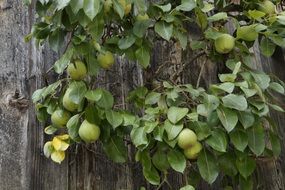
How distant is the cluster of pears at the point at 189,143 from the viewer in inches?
52.1

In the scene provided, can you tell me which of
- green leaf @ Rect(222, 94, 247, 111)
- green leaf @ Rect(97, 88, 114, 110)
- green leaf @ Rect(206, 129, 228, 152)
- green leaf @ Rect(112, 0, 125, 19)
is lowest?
green leaf @ Rect(206, 129, 228, 152)

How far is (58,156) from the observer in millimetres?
1495

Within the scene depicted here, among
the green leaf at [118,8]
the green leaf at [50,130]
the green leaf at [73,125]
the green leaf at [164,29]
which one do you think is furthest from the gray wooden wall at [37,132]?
the green leaf at [118,8]

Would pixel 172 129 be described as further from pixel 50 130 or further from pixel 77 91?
pixel 50 130

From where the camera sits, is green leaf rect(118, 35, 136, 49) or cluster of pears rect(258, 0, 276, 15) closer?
green leaf rect(118, 35, 136, 49)

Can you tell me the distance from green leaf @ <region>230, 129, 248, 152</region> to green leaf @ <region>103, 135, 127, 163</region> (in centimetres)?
34

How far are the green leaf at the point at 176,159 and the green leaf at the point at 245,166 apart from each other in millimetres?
196

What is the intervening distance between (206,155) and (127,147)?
326mm

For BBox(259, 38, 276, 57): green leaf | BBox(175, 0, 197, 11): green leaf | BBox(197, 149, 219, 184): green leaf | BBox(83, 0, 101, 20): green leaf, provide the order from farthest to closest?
BBox(259, 38, 276, 57): green leaf, BBox(175, 0, 197, 11): green leaf, BBox(197, 149, 219, 184): green leaf, BBox(83, 0, 101, 20): green leaf

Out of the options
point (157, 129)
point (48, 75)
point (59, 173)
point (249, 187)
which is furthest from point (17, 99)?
point (249, 187)

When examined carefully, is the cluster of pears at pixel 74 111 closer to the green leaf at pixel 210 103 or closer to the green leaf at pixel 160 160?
the green leaf at pixel 160 160

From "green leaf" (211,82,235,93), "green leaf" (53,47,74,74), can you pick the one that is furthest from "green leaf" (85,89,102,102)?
"green leaf" (211,82,235,93)

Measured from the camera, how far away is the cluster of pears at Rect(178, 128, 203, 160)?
4.34 feet

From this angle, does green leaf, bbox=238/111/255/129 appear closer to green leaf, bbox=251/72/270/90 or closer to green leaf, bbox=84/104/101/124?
green leaf, bbox=251/72/270/90
